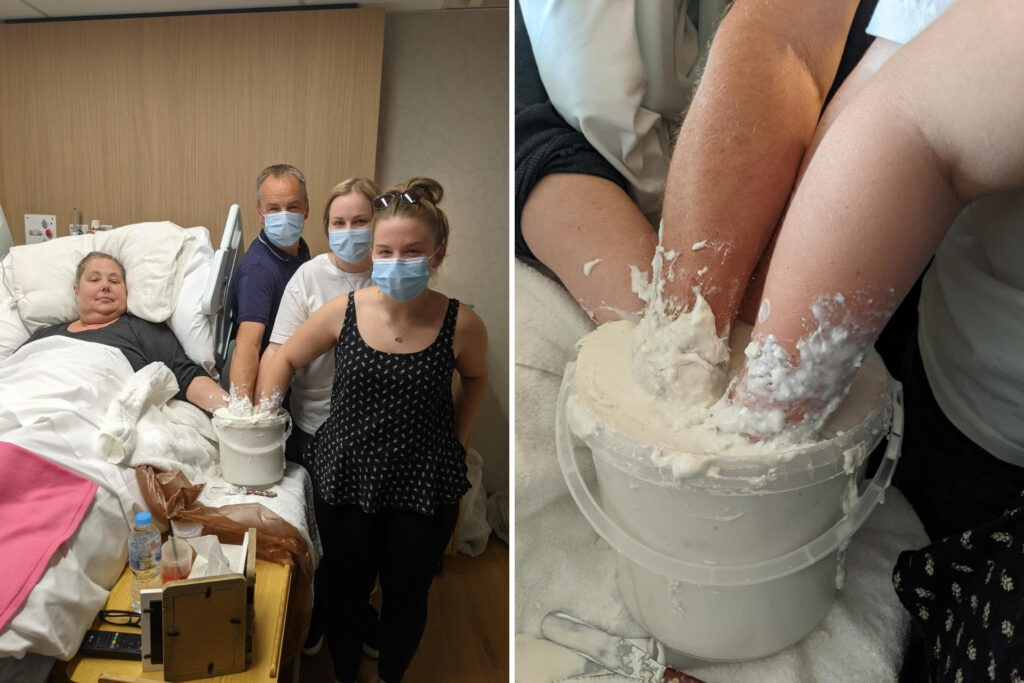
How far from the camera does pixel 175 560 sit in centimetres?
116

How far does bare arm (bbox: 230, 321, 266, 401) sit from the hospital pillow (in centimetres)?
11

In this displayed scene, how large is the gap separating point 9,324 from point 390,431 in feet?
2.62

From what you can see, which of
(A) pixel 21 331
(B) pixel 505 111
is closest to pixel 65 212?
(A) pixel 21 331

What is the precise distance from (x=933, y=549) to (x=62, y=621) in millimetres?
1225

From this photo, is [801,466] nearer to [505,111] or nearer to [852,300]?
[852,300]

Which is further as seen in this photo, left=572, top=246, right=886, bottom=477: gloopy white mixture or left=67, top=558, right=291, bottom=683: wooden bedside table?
left=67, top=558, right=291, bottom=683: wooden bedside table

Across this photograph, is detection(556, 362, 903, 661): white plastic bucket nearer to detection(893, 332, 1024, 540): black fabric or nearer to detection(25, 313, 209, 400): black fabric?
detection(893, 332, 1024, 540): black fabric

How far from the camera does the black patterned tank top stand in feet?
3.80

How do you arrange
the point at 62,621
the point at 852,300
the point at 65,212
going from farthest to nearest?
the point at 65,212
the point at 62,621
the point at 852,300

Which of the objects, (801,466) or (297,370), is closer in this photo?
(801,466)

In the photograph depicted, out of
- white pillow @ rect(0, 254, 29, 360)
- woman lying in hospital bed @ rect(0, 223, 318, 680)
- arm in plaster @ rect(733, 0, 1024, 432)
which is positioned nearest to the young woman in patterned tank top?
woman lying in hospital bed @ rect(0, 223, 318, 680)

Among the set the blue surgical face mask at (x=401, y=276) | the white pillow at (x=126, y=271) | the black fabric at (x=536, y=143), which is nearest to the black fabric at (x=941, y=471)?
the black fabric at (x=536, y=143)

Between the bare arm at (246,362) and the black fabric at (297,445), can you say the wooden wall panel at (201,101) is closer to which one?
the bare arm at (246,362)

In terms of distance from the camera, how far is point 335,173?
125cm
